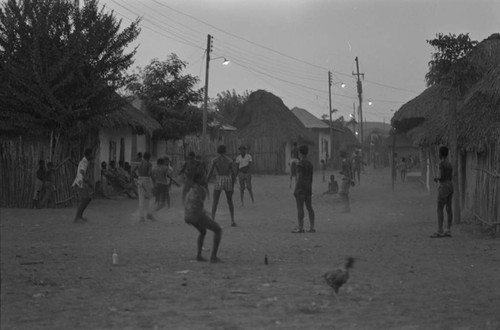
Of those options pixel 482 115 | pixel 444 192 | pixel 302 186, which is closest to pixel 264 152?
pixel 482 115

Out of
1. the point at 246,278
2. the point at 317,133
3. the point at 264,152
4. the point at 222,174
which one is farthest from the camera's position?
the point at 317,133

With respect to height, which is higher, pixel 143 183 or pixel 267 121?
pixel 267 121

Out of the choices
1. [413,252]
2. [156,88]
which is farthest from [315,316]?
[156,88]

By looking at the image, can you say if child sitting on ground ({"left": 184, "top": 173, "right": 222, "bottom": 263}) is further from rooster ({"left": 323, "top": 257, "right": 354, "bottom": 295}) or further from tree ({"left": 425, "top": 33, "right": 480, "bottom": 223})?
tree ({"left": 425, "top": 33, "right": 480, "bottom": 223})

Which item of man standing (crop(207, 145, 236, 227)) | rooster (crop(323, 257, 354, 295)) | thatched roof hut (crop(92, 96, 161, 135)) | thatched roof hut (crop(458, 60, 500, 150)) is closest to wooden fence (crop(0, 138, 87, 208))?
thatched roof hut (crop(92, 96, 161, 135))

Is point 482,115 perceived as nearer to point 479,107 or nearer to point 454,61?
point 479,107

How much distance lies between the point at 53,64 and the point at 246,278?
514 inches

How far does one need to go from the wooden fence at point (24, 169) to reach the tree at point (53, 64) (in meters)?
1.24

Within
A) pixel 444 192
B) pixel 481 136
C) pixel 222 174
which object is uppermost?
pixel 481 136

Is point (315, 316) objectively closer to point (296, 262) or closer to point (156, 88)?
point (296, 262)

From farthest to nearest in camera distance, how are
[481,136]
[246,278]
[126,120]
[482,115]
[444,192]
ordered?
[126,120] < [482,115] < [481,136] < [444,192] < [246,278]

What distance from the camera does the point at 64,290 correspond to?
720 centimetres

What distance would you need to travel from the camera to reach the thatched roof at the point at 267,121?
4462cm

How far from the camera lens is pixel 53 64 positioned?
19297 mm
